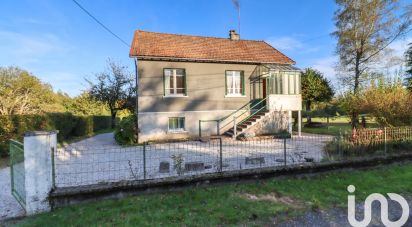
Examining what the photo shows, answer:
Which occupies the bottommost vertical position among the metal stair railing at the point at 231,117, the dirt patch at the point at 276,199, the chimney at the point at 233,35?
the dirt patch at the point at 276,199

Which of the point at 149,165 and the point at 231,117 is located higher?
the point at 231,117

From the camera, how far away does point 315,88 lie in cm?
2192

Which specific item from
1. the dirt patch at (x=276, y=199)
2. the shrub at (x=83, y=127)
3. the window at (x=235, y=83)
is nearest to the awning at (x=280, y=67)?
the window at (x=235, y=83)

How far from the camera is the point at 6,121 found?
30.4 feet

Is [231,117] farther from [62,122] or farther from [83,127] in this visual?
[83,127]

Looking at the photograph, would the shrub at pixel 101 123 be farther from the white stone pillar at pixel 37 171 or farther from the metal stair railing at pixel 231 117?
the white stone pillar at pixel 37 171

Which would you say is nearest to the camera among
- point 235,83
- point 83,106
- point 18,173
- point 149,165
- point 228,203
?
point 228,203

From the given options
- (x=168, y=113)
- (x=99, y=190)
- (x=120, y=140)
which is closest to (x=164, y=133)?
(x=168, y=113)

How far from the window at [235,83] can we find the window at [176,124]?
349cm

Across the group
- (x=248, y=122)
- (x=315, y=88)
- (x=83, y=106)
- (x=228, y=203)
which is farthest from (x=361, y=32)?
(x=83, y=106)

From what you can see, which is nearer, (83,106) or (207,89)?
(207,89)

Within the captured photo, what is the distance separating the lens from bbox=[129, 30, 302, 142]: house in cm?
1321

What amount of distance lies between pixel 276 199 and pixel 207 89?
33.7 ft

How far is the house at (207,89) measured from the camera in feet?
43.3
